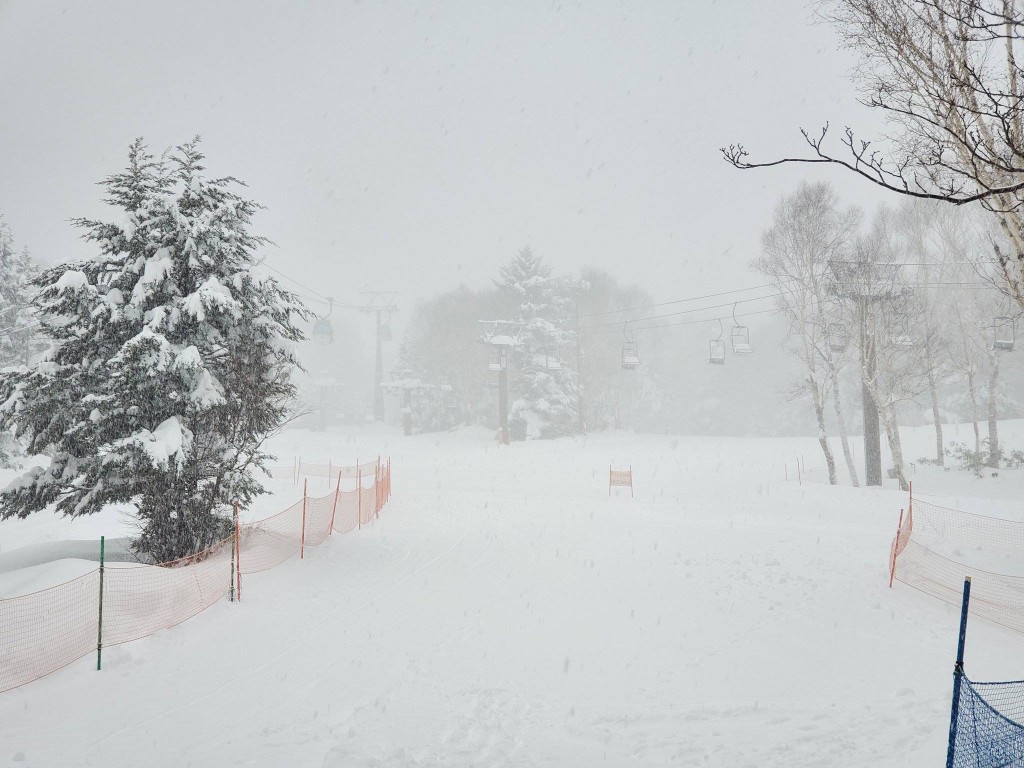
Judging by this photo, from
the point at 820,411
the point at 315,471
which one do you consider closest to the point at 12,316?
the point at 315,471

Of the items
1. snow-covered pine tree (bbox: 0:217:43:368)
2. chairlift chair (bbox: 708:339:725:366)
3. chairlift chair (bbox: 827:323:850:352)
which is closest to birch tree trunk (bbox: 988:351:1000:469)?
chairlift chair (bbox: 827:323:850:352)

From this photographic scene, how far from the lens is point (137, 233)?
1084 cm

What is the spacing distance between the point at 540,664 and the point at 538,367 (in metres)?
40.3

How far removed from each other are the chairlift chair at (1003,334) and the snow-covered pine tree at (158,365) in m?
20.3

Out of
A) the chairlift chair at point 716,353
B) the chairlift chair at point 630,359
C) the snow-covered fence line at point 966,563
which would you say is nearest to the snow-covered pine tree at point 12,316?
the chairlift chair at point 630,359

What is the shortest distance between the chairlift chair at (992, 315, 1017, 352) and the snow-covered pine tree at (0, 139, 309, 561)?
797 inches

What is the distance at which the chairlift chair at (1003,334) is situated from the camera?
767 inches

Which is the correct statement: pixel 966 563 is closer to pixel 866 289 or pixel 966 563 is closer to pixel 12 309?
pixel 866 289

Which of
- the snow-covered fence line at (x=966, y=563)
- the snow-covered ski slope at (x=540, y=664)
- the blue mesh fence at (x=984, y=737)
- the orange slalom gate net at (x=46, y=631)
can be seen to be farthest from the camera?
the snow-covered fence line at (x=966, y=563)

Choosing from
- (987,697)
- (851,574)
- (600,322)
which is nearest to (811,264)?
(851,574)

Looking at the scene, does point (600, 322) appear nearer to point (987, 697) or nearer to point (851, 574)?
point (851, 574)

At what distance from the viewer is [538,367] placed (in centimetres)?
4766

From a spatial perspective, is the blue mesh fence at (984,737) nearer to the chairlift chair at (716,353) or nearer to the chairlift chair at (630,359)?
the chairlift chair at (716,353)

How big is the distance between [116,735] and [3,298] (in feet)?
109
